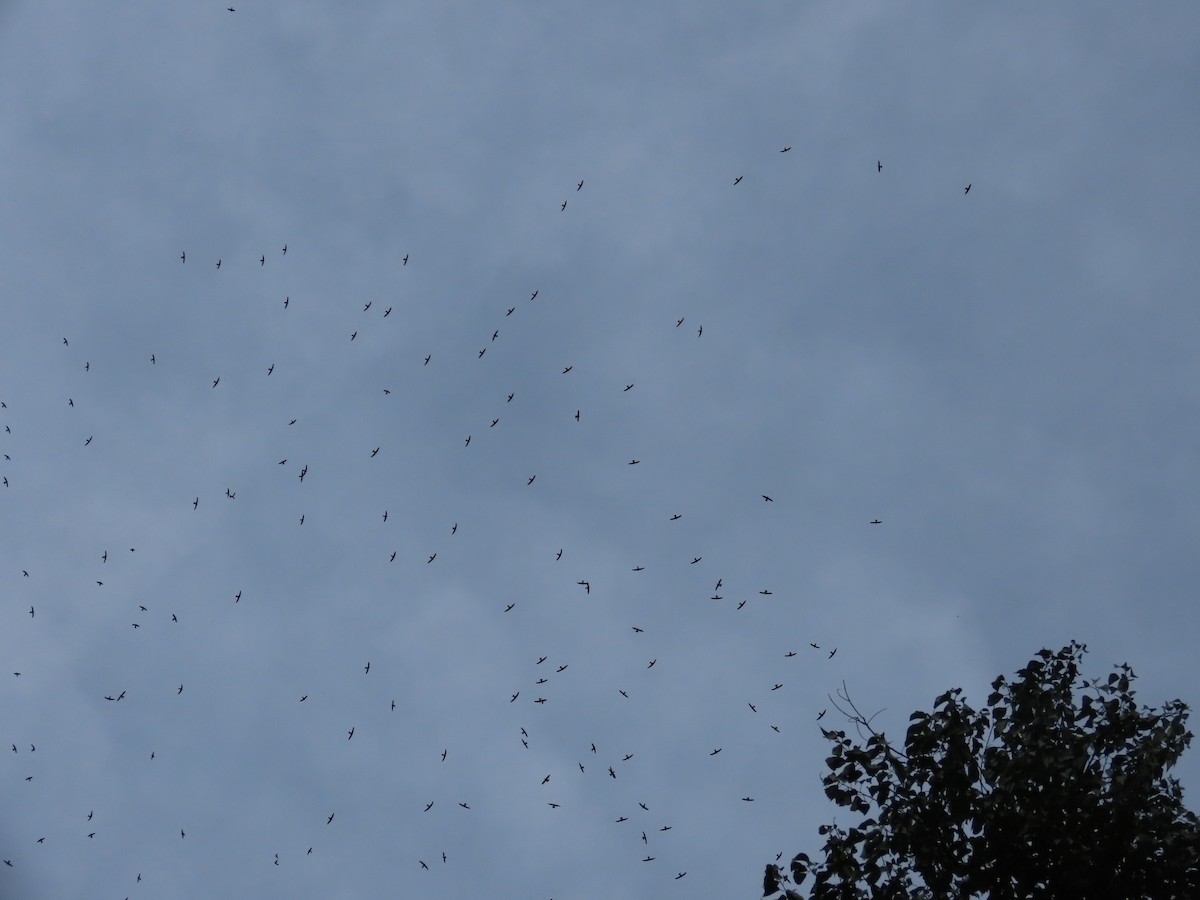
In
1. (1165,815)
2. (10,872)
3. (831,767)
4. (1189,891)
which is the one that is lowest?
(1189,891)

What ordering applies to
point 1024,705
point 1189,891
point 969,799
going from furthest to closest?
point 1024,705
point 969,799
point 1189,891

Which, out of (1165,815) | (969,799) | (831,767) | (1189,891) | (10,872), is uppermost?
(10,872)

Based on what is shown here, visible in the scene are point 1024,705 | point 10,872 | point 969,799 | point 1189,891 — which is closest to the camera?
point 1189,891

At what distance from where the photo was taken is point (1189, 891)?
47.7 feet

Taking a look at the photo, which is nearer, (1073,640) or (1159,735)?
(1159,735)

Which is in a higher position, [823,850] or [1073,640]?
[1073,640]

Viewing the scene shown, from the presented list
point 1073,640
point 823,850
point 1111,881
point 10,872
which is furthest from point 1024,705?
point 10,872

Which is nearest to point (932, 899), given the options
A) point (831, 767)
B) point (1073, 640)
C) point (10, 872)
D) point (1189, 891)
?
point (831, 767)

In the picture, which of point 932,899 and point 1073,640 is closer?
point 932,899

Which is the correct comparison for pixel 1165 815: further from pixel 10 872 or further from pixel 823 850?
pixel 10 872

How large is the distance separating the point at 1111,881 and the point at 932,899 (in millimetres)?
2427

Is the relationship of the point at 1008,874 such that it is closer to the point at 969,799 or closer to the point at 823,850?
the point at 969,799

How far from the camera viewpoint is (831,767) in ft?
53.4

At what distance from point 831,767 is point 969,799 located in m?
1.99
